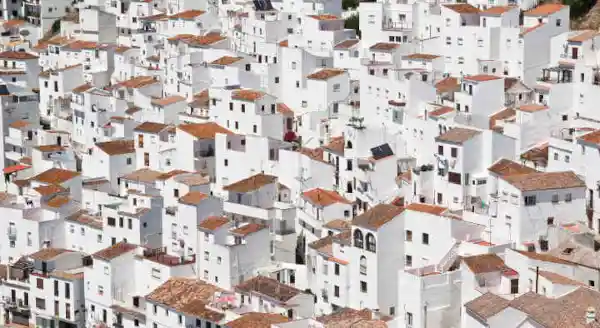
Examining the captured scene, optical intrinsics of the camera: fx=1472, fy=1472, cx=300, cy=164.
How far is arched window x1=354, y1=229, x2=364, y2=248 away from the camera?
143 feet

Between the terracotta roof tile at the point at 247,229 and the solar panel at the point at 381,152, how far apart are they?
4.78 metres

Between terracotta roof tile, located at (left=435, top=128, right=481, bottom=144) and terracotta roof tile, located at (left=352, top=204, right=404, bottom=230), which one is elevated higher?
terracotta roof tile, located at (left=435, top=128, right=481, bottom=144)

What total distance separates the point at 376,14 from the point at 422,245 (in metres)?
20.6

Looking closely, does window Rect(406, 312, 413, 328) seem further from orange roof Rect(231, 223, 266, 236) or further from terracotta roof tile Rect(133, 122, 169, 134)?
terracotta roof tile Rect(133, 122, 169, 134)

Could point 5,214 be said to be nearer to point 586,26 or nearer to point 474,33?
point 474,33

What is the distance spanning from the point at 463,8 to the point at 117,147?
577 inches

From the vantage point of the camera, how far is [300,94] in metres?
57.7

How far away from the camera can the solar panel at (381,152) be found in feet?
161

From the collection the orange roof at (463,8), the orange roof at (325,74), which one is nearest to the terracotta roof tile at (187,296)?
the orange roof at (325,74)

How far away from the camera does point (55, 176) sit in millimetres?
55312

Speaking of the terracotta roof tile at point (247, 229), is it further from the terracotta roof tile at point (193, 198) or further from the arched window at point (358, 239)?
Result: the arched window at point (358, 239)

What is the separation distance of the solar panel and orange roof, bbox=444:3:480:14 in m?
10.6

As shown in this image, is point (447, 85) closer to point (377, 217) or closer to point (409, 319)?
point (377, 217)

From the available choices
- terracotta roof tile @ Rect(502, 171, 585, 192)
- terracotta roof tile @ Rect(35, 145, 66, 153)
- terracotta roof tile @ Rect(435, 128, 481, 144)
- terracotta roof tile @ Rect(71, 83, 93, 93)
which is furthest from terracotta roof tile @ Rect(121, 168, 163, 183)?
terracotta roof tile @ Rect(502, 171, 585, 192)
